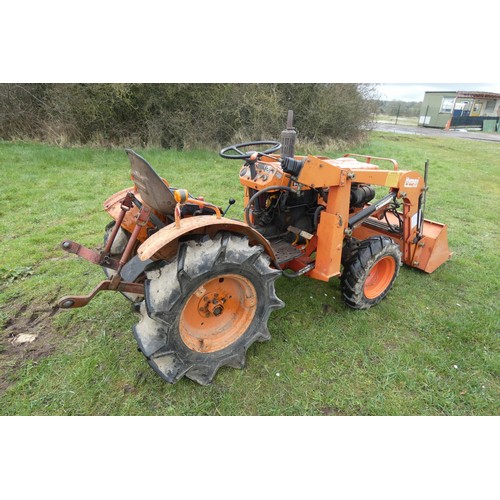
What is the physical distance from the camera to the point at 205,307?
244 cm

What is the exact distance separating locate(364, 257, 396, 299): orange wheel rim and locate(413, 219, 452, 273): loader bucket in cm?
65

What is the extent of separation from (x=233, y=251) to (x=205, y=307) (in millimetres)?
521

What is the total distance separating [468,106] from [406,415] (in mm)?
32474

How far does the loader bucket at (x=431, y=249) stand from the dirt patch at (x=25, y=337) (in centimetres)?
369

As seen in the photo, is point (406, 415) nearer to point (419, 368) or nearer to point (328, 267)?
point (419, 368)

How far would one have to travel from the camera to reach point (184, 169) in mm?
7961

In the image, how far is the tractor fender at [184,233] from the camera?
1989 mm

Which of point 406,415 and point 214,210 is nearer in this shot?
point 406,415

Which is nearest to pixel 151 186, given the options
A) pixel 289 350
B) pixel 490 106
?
pixel 289 350

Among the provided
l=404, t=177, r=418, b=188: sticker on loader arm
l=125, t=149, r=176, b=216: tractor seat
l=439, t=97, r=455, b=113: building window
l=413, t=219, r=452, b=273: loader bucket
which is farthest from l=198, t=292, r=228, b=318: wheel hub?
l=439, t=97, r=455, b=113: building window

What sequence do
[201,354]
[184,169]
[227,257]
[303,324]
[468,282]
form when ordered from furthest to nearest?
1. [184,169]
2. [468,282]
3. [303,324]
4. [201,354]
5. [227,257]

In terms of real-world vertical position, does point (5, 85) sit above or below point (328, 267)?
above

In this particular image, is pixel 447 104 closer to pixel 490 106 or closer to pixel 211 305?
pixel 490 106

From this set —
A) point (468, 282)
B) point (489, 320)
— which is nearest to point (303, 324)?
point (489, 320)
